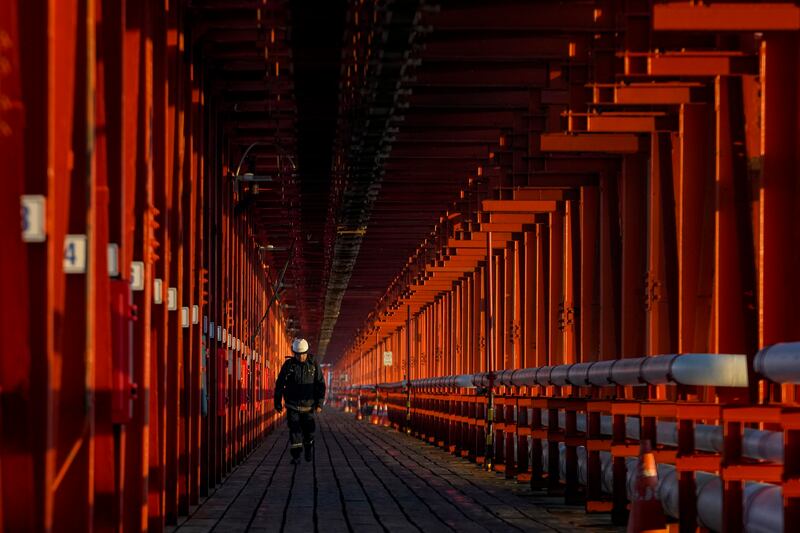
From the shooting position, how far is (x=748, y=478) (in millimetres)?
9430

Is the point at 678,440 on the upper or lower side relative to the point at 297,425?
upper

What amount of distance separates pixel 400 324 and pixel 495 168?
38026 millimetres

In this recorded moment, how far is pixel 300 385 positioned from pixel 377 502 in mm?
7907

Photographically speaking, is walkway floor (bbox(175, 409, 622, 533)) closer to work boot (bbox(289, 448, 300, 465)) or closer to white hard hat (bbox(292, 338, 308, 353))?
work boot (bbox(289, 448, 300, 465))

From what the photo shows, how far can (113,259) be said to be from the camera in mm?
9625

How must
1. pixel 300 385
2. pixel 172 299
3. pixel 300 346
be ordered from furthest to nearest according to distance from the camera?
1. pixel 300 346
2. pixel 300 385
3. pixel 172 299

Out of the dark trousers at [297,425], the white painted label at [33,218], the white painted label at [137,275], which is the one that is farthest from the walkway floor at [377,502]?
the white painted label at [33,218]

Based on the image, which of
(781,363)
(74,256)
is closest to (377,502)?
(781,363)

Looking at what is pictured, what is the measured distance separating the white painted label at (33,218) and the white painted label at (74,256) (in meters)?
0.71

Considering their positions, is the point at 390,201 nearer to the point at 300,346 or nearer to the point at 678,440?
the point at 300,346

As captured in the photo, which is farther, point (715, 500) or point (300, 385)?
point (300, 385)

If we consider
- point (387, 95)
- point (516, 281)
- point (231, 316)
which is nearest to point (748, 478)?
point (387, 95)

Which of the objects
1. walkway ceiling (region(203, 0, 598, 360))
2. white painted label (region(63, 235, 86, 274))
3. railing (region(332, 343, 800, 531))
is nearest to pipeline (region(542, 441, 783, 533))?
railing (region(332, 343, 800, 531))

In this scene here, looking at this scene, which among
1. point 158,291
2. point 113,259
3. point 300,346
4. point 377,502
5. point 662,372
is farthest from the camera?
point 300,346
